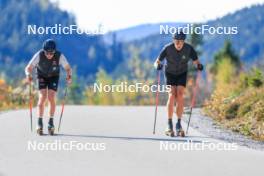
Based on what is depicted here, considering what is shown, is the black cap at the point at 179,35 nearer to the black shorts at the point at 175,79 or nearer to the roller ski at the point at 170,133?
the black shorts at the point at 175,79

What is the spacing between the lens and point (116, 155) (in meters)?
10.5

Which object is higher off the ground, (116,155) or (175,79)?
(175,79)

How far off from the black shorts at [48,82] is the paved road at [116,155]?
0.85 m

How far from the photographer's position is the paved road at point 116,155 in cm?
894

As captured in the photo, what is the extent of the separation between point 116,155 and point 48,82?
3.47m

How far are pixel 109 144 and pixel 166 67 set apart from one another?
6.63ft

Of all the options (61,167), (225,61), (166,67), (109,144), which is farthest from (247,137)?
(225,61)

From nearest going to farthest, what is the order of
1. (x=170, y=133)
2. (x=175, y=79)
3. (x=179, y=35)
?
(x=179, y=35), (x=175, y=79), (x=170, y=133)

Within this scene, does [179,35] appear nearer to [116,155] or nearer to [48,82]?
[48,82]

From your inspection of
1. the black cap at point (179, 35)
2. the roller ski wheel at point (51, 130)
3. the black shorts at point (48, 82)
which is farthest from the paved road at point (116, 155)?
the black cap at point (179, 35)

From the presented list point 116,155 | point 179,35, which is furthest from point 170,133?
point 116,155

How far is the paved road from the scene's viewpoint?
894 cm

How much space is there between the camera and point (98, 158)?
1011 centimetres

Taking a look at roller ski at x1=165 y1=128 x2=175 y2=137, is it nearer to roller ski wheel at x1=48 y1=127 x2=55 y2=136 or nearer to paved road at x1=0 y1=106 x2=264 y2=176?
paved road at x1=0 y1=106 x2=264 y2=176
